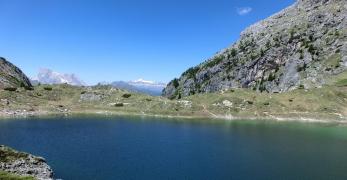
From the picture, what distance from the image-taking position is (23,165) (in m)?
60.9

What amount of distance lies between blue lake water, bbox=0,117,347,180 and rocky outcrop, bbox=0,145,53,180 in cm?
445

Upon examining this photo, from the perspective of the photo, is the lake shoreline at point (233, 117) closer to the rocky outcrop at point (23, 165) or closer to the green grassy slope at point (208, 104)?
the green grassy slope at point (208, 104)

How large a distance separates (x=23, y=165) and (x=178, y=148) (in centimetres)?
4595

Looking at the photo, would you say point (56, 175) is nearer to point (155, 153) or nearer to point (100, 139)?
point (155, 153)

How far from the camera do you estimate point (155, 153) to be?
89375 millimetres

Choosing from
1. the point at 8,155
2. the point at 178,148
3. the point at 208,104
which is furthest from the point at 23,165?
the point at 208,104

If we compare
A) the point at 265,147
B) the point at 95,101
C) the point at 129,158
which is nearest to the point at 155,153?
the point at 129,158

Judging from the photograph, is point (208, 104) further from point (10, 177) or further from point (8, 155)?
point (10, 177)

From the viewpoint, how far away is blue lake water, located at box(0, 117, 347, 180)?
237ft

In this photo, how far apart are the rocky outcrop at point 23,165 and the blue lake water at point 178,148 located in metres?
4.45

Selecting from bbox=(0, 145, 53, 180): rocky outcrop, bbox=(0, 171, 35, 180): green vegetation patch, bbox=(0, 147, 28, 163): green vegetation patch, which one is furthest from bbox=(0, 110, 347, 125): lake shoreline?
bbox=(0, 171, 35, 180): green vegetation patch

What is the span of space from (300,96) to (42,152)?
149m

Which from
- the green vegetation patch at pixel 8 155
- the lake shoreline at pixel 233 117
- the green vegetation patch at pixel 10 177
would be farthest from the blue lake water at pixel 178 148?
the lake shoreline at pixel 233 117

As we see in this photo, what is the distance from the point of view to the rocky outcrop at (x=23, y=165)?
58.5 meters
